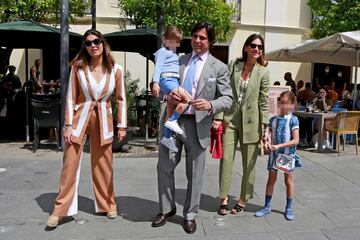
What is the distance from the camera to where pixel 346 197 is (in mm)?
5320

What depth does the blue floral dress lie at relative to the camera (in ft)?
14.5

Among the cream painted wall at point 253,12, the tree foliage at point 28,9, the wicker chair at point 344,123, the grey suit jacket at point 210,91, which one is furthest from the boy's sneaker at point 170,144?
the cream painted wall at point 253,12

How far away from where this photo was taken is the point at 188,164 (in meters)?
4.11

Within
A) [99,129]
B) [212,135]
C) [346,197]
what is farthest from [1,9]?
[346,197]

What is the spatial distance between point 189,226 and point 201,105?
47.1 inches

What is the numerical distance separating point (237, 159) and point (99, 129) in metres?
3.88

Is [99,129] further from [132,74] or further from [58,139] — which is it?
[132,74]

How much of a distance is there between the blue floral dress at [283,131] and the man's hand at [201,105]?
40.3 inches

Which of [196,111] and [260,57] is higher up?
[260,57]

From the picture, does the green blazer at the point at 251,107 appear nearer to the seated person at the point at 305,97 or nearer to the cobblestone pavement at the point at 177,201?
the cobblestone pavement at the point at 177,201

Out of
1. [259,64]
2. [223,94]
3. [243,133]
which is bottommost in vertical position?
[243,133]

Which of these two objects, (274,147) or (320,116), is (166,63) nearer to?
(274,147)

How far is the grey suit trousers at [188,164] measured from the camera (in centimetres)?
402

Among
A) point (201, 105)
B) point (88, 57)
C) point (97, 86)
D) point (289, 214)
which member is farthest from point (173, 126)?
point (289, 214)
